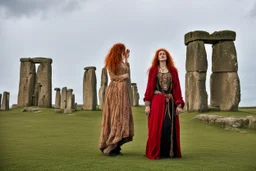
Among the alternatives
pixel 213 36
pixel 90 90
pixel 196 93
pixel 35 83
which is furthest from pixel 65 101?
pixel 213 36

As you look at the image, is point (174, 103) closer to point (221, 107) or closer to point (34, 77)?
point (221, 107)

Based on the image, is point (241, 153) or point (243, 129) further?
point (243, 129)

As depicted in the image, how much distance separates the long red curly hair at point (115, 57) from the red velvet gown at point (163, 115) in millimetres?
788

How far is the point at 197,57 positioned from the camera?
20.2m

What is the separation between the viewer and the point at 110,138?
281 inches

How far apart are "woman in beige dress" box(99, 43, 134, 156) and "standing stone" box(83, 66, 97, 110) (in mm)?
17096

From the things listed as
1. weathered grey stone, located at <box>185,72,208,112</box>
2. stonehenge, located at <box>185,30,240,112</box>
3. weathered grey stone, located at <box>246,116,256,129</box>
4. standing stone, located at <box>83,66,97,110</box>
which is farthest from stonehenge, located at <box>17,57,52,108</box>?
weathered grey stone, located at <box>246,116,256,129</box>

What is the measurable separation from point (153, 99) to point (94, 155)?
1804mm

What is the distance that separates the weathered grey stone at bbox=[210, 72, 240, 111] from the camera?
798 inches

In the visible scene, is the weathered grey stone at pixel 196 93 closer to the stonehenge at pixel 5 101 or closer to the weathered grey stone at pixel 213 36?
the weathered grey stone at pixel 213 36

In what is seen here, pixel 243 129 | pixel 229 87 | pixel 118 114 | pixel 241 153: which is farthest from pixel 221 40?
pixel 118 114

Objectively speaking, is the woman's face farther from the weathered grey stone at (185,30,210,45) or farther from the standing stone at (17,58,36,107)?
the standing stone at (17,58,36,107)

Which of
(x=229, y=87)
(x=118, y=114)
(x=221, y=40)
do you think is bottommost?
(x=118, y=114)

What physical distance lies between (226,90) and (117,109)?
14.9 m
